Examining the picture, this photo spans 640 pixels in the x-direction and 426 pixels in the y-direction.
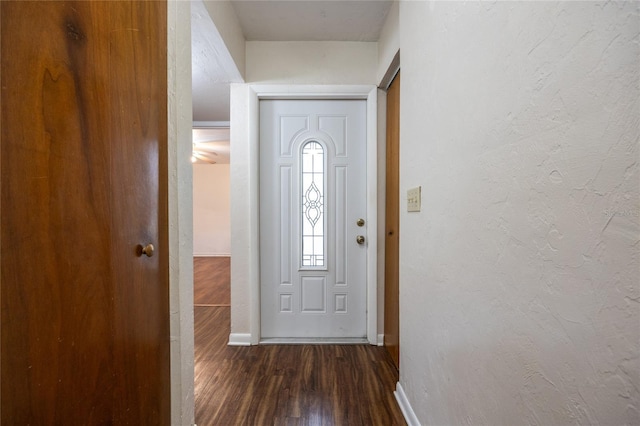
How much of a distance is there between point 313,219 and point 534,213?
69.5 inches

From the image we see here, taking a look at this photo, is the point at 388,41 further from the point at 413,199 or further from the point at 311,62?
the point at 413,199

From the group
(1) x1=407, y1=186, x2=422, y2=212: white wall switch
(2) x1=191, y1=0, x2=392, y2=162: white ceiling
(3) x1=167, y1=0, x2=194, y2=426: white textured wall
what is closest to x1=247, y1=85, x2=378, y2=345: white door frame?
(2) x1=191, y1=0, x2=392, y2=162: white ceiling

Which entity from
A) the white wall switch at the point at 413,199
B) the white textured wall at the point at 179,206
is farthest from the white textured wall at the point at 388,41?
the white textured wall at the point at 179,206

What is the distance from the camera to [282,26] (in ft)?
6.64

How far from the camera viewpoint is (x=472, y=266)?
2.80 feet

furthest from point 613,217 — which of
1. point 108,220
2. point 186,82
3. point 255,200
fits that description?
point 255,200

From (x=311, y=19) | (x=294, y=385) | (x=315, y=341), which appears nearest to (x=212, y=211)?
(x=315, y=341)

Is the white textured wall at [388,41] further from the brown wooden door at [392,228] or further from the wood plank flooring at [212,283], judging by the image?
the wood plank flooring at [212,283]

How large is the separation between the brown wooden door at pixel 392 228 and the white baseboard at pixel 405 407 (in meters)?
0.33

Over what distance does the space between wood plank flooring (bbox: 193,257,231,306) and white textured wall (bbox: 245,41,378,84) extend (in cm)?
262

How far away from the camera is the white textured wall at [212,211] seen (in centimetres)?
668

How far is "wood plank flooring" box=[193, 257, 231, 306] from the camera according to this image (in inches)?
135

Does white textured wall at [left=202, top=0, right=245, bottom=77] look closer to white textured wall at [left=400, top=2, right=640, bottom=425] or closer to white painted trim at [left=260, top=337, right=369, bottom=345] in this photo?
white textured wall at [left=400, top=2, right=640, bottom=425]

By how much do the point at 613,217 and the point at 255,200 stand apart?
79.1 inches
